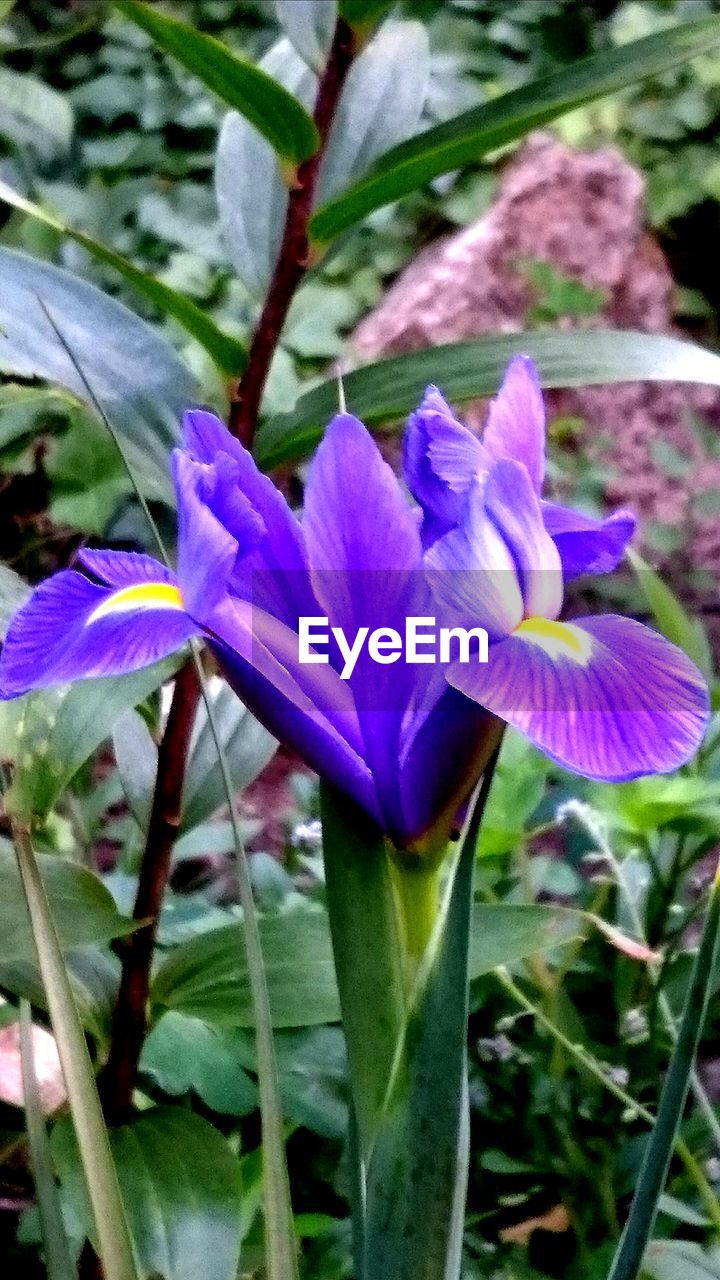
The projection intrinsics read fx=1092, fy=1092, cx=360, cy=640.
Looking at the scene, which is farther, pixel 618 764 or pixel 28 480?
pixel 28 480

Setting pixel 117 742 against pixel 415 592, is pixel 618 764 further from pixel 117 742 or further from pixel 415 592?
pixel 117 742

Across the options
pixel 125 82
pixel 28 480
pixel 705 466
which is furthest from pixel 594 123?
pixel 28 480

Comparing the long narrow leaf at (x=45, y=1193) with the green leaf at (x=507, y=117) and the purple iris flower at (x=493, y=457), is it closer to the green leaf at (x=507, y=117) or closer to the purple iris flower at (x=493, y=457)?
the purple iris flower at (x=493, y=457)

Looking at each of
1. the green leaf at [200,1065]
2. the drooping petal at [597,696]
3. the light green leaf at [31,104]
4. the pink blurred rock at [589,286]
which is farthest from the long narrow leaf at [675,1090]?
the light green leaf at [31,104]

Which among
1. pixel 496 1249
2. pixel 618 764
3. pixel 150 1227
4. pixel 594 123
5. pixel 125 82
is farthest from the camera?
pixel 125 82

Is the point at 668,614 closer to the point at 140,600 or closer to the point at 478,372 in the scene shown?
the point at 478,372

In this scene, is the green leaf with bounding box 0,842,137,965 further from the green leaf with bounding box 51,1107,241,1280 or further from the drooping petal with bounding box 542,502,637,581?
the drooping petal with bounding box 542,502,637,581

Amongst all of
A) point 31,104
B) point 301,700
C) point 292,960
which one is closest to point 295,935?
point 292,960

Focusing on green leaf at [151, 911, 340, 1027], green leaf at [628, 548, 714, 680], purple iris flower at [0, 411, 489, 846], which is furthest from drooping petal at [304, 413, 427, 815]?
green leaf at [628, 548, 714, 680]
